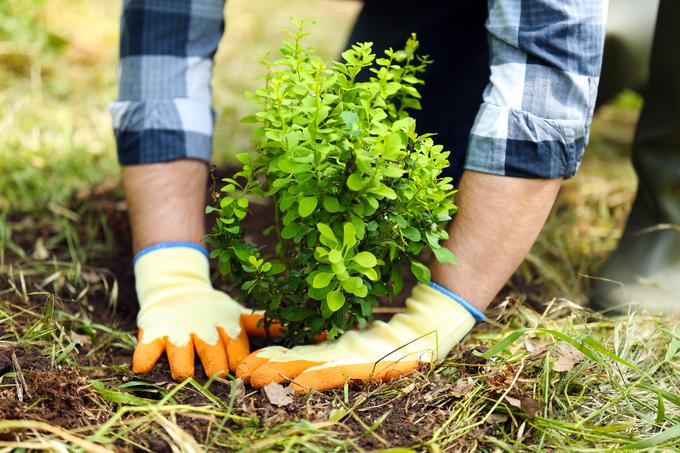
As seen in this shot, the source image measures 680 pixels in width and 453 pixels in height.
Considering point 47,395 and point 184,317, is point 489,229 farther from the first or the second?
point 47,395

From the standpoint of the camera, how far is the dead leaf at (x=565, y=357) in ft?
4.29

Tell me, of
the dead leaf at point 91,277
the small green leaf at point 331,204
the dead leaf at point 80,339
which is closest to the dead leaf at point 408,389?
the small green leaf at point 331,204

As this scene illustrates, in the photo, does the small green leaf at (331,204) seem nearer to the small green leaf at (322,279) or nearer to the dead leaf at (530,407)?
the small green leaf at (322,279)

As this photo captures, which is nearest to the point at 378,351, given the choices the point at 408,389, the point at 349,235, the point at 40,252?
the point at 408,389

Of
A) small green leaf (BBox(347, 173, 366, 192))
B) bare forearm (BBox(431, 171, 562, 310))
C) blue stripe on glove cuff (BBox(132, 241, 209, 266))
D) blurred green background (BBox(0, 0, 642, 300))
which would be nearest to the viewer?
small green leaf (BBox(347, 173, 366, 192))

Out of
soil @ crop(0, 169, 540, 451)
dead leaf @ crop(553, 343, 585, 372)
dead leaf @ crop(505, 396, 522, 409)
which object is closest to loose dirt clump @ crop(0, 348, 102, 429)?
soil @ crop(0, 169, 540, 451)

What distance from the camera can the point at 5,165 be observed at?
8.09 feet

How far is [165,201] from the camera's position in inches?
65.0

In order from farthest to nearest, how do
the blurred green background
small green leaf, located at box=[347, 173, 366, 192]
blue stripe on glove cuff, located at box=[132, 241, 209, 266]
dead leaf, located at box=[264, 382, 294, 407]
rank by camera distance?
1. the blurred green background
2. blue stripe on glove cuff, located at box=[132, 241, 209, 266]
3. dead leaf, located at box=[264, 382, 294, 407]
4. small green leaf, located at box=[347, 173, 366, 192]

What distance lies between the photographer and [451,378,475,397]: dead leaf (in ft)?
4.13

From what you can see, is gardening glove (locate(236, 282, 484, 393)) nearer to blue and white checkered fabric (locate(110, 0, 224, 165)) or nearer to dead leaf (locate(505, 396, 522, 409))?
dead leaf (locate(505, 396, 522, 409))

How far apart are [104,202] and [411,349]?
128cm

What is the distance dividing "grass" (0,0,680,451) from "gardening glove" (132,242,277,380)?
0.19 feet

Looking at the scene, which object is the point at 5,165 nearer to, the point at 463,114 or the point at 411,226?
the point at 463,114
